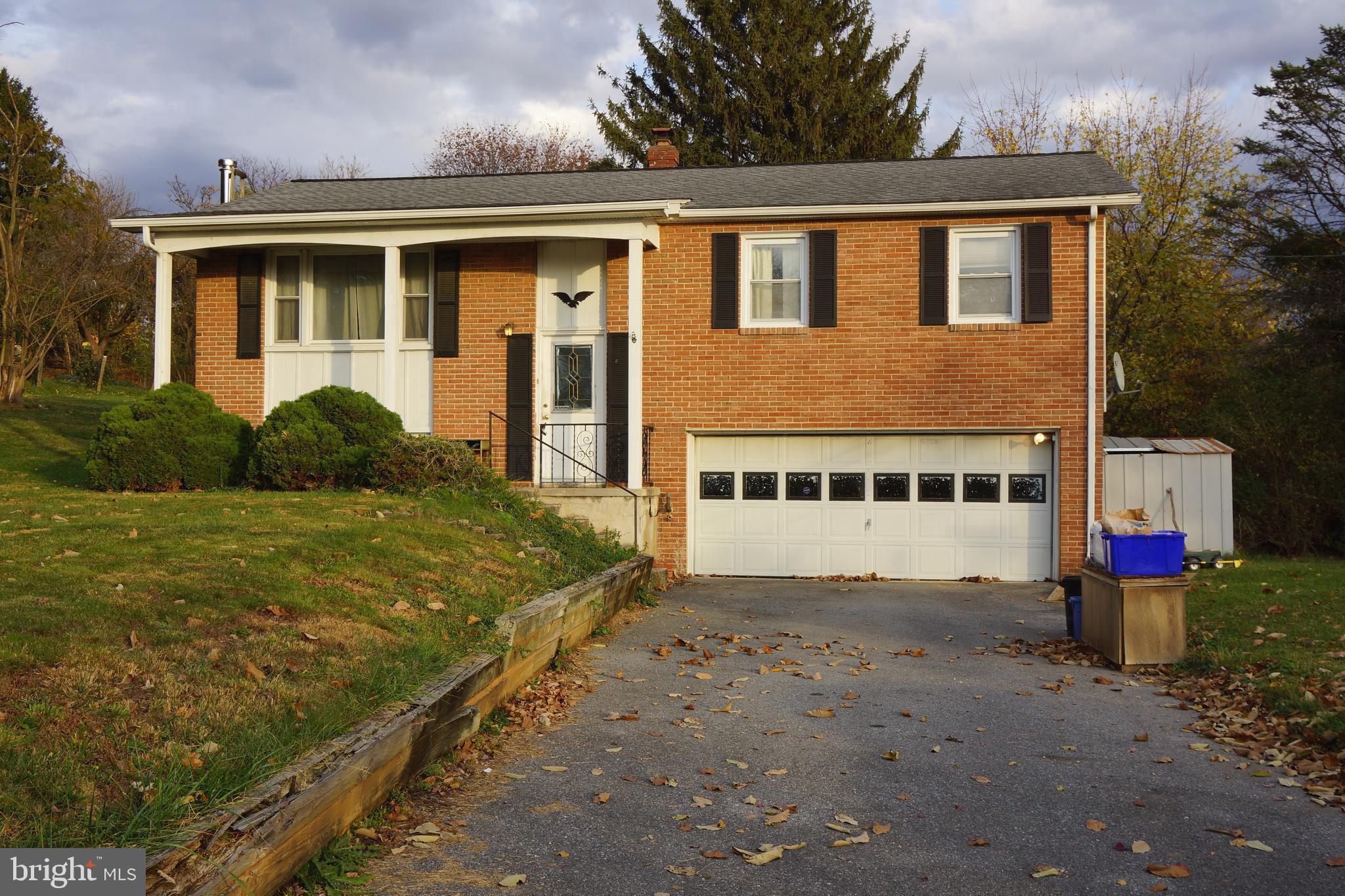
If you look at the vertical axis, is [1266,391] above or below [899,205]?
below

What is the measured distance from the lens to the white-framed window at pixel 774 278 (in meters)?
15.0

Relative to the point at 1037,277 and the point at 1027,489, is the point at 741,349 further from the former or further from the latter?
the point at 1027,489

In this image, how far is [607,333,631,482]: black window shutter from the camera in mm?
15070

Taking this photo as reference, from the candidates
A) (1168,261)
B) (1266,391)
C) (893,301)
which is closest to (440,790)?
(893,301)

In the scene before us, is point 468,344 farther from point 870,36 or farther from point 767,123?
A: point 870,36

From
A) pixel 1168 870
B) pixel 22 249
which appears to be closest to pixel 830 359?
pixel 1168 870

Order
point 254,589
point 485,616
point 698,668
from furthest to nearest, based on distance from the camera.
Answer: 1. point 698,668
2. point 485,616
3. point 254,589

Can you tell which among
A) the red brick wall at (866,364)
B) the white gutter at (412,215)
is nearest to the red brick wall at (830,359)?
the red brick wall at (866,364)

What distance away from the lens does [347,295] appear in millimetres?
15969

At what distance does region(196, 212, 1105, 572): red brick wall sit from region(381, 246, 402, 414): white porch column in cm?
86

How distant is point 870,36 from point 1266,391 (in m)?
17.6

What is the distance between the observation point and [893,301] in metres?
14.7

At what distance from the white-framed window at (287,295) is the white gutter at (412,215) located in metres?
1.07

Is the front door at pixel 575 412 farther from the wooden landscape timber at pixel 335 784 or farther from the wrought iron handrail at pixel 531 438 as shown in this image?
the wooden landscape timber at pixel 335 784
